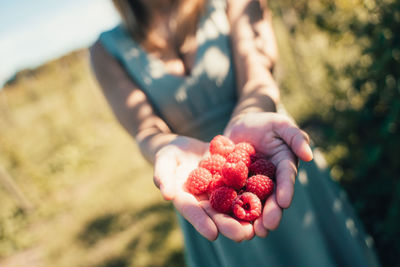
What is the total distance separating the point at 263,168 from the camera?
4.42ft

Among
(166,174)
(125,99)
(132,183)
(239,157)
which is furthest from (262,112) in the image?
(132,183)

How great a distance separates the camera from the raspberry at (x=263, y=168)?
4.35 ft

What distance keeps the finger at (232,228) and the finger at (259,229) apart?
0.02 m

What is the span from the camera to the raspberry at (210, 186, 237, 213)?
49.5 inches

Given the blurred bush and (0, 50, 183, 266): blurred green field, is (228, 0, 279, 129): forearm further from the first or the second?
(0, 50, 183, 266): blurred green field

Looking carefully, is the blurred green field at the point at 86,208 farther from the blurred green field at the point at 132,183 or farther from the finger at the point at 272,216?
the finger at the point at 272,216

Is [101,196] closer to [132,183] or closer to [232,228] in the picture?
[132,183]

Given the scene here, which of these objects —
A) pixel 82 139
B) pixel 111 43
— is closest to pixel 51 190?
pixel 82 139

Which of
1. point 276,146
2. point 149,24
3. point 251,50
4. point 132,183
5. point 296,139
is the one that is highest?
point 149,24

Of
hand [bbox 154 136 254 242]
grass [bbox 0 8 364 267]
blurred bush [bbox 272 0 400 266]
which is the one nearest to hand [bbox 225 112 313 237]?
hand [bbox 154 136 254 242]

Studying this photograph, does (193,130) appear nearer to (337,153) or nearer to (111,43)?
(111,43)

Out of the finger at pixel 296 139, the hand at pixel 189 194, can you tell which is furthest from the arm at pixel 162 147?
the finger at pixel 296 139

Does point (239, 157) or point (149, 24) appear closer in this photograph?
point (239, 157)

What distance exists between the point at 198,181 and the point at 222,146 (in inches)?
10.5
